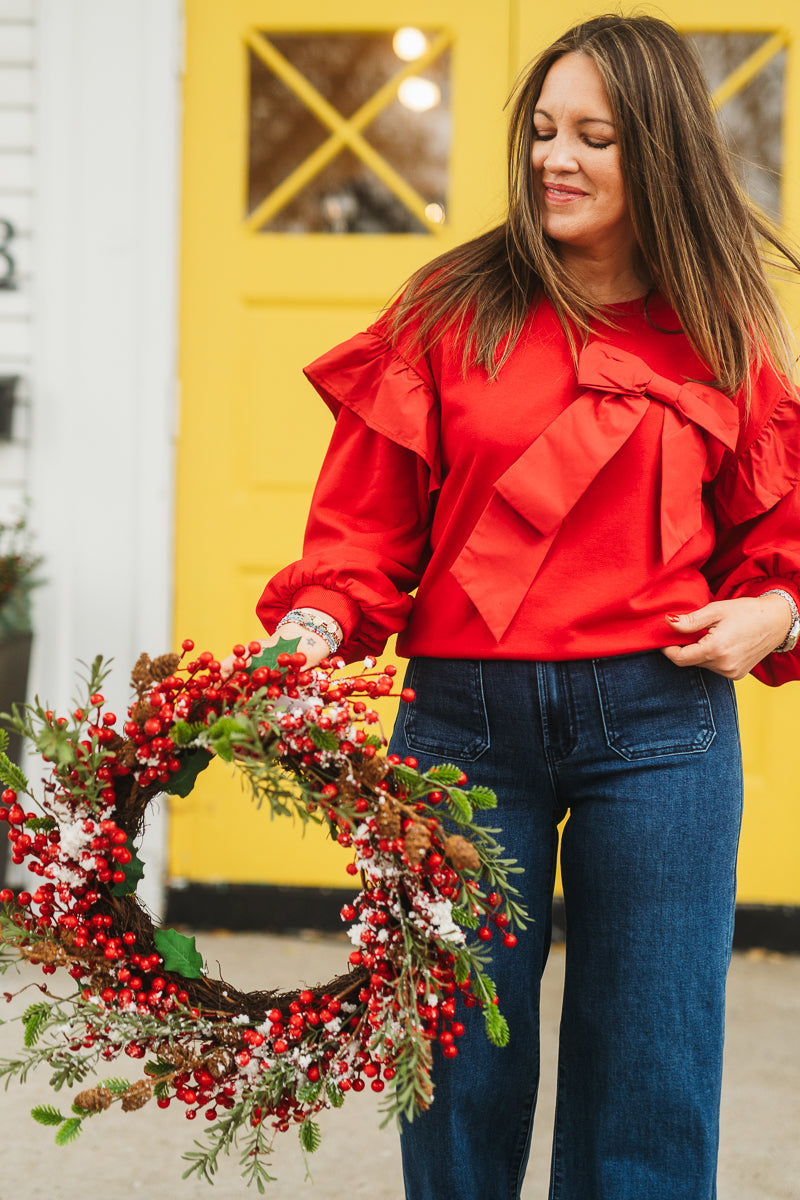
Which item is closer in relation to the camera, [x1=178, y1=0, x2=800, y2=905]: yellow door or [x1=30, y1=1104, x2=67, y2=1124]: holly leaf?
[x1=30, y1=1104, x2=67, y2=1124]: holly leaf

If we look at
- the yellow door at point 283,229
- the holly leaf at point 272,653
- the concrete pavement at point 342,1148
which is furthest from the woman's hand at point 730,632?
the yellow door at point 283,229

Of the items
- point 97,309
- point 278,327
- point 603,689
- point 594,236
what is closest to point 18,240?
point 97,309

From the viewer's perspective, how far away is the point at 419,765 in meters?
1.52

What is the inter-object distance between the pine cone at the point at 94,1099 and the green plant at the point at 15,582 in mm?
1987

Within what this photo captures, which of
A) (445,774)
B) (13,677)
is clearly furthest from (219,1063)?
(13,677)

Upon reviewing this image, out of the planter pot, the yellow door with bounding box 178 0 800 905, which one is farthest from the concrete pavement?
the yellow door with bounding box 178 0 800 905

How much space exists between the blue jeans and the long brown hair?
1.40 ft

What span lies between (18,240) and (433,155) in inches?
45.7

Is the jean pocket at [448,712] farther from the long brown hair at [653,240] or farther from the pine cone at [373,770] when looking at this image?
the long brown hair at [653,240]

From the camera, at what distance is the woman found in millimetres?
1431

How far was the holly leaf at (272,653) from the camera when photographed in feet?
4.34

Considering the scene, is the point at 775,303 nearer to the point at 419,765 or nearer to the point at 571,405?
the point at 571,405

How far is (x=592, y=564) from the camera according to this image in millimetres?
1444

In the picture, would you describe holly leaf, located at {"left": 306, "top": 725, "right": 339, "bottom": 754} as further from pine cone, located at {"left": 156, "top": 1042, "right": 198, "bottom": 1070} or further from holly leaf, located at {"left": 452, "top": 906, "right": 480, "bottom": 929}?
pine cone, located at {"left": 156, "top": 1042, "right": 198, "bottom": 1070}
